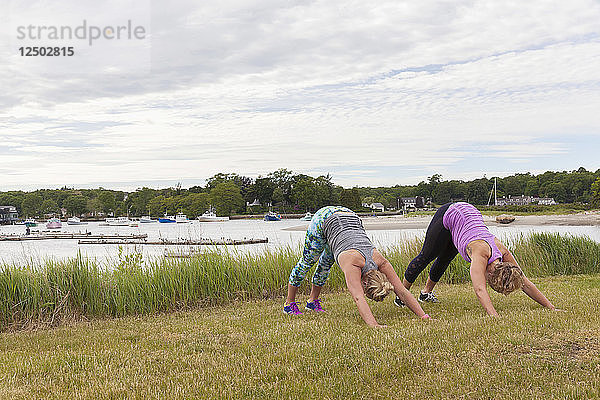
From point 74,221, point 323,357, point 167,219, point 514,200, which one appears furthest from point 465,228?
point 74,221

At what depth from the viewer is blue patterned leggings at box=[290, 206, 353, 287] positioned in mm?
7219

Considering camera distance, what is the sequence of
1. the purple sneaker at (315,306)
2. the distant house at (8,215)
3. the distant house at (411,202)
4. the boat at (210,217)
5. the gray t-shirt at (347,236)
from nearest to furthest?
1. the gray t-shirt at (347,236)
2. the purple sneaker at (315,306)
3. the distant house at (411,202)
4. the boat at (210,217)
5. the distant house at (8,215)

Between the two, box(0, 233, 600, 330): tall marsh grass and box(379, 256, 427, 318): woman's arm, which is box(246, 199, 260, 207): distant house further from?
box(379, 256, 427, 318): woman's arm

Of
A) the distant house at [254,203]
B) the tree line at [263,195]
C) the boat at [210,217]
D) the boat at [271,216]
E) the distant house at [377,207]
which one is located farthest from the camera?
the distant house at [254,203]

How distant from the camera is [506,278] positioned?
20.9 feet

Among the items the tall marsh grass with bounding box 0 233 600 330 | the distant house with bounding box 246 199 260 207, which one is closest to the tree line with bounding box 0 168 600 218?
the distant house with bounding box 246 199 260 207

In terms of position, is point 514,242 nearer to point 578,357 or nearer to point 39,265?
point 578,357

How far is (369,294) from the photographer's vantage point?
628 cm

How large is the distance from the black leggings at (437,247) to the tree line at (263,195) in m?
38.7

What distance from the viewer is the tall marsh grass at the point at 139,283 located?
7.93 m

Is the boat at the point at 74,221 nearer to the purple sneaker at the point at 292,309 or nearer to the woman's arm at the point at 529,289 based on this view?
the purple sneaker at the point at 292,309

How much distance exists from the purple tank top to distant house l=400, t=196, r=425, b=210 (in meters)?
84.2

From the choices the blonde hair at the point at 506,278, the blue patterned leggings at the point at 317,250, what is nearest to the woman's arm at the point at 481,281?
the blonde hair at the point at 506,278

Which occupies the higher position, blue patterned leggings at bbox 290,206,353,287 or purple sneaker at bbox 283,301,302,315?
blue patterned leggings at bbox 290,206,353,287
